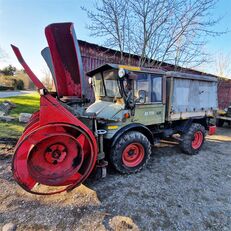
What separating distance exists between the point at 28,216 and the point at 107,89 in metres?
2.72

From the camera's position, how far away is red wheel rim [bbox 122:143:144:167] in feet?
11.3

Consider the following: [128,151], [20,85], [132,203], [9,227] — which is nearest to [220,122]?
[128,151]

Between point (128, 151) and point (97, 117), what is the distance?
38.6 inches

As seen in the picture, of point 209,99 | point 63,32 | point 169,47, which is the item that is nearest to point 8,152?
point 63,32

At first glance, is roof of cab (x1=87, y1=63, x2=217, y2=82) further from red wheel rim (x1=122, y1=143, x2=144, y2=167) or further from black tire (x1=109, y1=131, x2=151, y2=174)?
red wheel rim (x1=122, y1=143, x2=144, y2=167)

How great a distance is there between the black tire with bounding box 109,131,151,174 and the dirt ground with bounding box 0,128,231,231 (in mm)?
159

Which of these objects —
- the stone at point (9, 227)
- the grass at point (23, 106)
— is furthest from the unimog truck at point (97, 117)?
the grass at point (23, 106)

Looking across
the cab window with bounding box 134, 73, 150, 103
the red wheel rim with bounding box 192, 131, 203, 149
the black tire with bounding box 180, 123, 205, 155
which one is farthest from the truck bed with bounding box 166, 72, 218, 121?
the cab window with bounding box 134, 73, 150, 103

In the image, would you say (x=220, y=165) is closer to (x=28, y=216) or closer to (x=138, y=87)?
(x=138, y=87)

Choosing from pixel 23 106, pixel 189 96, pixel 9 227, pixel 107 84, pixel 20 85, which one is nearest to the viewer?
pixel 9 227

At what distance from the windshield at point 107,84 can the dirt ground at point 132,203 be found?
176cm

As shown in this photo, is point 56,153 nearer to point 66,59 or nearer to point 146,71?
point 66,59

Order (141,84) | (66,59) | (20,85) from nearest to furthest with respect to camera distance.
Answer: (66,59) → (141,84) → (20,85)

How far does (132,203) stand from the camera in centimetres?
257
